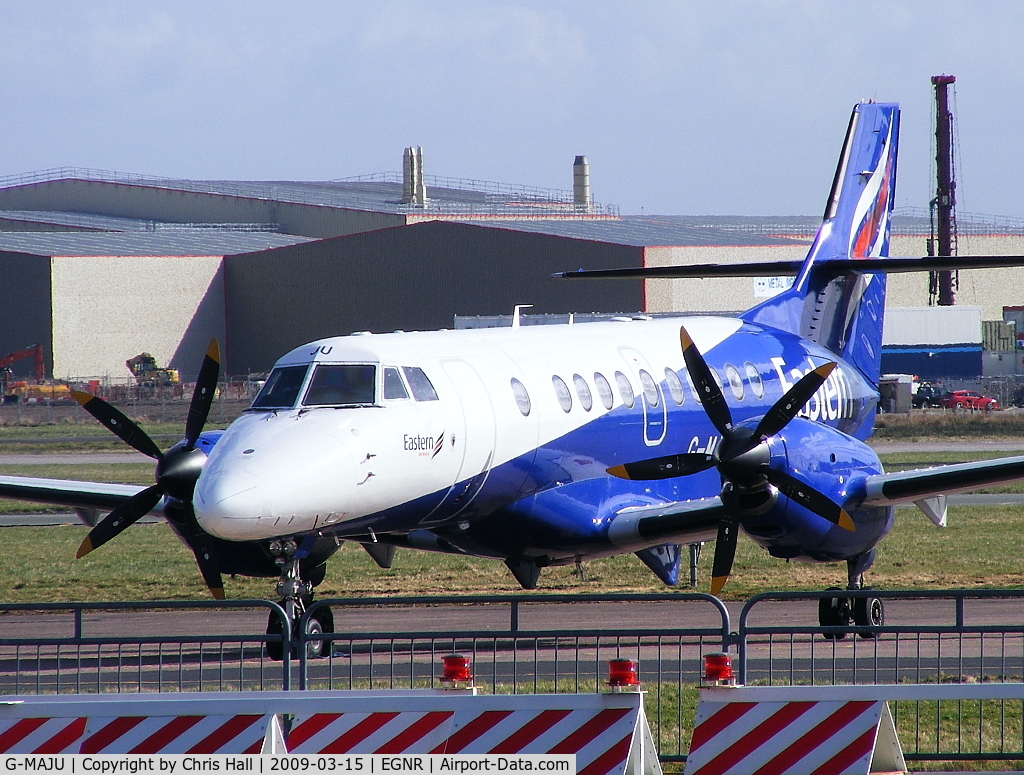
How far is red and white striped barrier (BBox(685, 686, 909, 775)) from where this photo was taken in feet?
30.4

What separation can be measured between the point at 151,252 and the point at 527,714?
2824 inches

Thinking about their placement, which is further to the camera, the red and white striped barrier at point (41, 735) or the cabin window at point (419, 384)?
the cabin window at point (419, 384)

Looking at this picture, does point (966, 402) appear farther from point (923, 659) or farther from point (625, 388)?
point (923, 659)

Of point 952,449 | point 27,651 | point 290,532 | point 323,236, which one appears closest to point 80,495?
point 27,651

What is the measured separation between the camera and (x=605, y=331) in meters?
18.8

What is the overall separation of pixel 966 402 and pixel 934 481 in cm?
4615

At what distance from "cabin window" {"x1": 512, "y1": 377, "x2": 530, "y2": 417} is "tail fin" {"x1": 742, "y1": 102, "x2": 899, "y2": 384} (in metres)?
6.33

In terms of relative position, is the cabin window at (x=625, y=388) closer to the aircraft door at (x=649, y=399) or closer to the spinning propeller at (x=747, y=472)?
the aircraft door at (x=649, y=399)

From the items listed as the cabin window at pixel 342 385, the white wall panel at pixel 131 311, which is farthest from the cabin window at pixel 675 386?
the white wall panel at pixel 131 311

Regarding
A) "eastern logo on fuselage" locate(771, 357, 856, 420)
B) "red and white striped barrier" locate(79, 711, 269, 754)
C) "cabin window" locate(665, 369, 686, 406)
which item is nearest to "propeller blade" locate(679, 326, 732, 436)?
"cabin window" locate(665, 369, 686, 406)

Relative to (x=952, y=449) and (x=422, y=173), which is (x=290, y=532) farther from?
(x=422, y=173)

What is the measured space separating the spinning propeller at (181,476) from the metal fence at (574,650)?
1.00 metres

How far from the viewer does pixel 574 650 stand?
16344mm

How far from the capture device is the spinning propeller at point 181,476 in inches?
572
